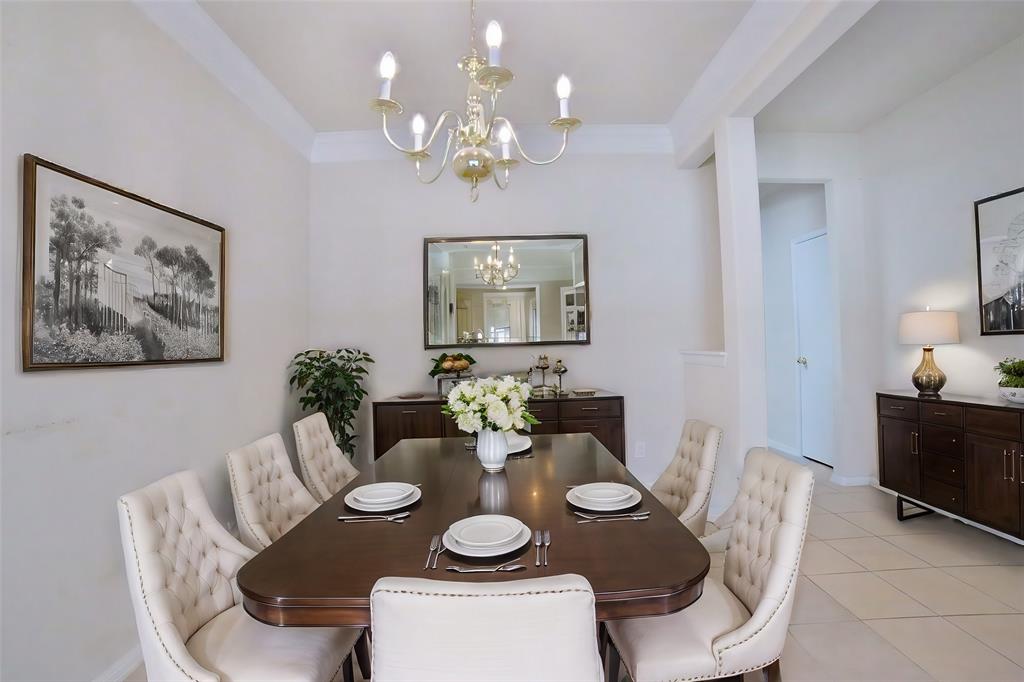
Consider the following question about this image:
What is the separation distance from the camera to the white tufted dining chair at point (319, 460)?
238 centimetres

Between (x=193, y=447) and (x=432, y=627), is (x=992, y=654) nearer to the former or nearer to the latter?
→ (x=432, y=627)

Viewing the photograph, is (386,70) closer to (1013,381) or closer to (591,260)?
(591,260)

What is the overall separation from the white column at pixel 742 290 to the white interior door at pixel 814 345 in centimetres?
176

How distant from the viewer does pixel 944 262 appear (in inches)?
134

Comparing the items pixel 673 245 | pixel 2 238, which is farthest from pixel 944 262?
pixel 2 238

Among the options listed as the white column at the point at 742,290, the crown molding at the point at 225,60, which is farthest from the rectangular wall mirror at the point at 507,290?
the crown molding at the point at 225,60

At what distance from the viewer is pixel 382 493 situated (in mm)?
1705

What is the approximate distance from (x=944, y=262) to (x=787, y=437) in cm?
249

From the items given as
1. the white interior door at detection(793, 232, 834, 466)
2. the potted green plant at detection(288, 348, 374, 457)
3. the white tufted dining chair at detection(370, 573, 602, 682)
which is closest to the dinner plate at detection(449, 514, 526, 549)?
the white tufted dining chair at detection(370, 573, 602, 682)

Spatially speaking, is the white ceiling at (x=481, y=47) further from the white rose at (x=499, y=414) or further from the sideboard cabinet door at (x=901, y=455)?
the sideboard cabinet door at (x=901, y=455)

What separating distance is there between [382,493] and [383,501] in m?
0.10

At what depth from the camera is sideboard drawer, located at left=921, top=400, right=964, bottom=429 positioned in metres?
2.86

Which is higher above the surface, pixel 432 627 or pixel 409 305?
pixel 409 305

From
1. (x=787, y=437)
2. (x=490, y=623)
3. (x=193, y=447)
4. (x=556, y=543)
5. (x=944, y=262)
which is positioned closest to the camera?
(x=490, y=623)
